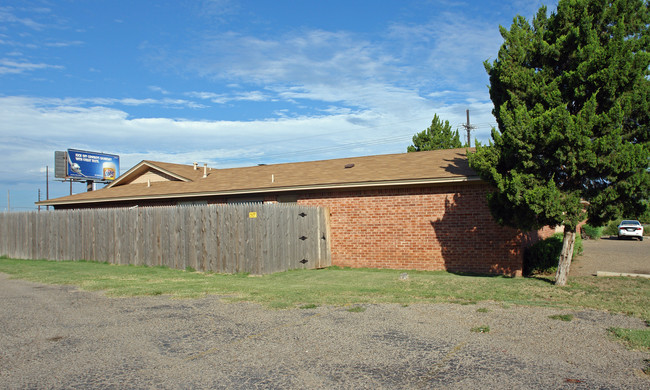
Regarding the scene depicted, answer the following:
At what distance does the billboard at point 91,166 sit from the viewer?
40.8 m

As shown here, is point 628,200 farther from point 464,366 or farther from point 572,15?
point 464,366

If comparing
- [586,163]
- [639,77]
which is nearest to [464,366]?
[586,163]

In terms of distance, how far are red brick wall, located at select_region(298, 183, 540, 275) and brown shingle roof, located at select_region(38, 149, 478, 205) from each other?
50 centimetres

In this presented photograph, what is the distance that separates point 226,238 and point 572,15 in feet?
35.5

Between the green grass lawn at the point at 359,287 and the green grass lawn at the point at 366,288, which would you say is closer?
the green grass lawn at the point at 366,288

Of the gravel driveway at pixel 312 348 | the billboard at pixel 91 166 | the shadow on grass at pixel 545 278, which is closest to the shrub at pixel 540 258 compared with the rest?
the shadow on grass at pixel 545 278

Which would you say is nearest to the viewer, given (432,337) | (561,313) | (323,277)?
(432,337)

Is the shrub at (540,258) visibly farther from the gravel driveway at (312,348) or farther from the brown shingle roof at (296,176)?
the gravel driveway at (312,348)

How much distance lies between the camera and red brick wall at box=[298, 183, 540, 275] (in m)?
14.5

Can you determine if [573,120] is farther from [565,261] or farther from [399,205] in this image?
[399,205]

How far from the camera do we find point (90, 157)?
42469 mm

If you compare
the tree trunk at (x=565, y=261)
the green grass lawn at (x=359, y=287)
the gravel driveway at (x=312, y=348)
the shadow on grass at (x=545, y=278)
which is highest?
the tree trunk at (x=565, y=261)

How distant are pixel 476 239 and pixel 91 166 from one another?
3680 centimetres

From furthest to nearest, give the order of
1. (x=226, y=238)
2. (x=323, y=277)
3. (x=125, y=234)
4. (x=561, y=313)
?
(x=125, y=234) → (x=226, y=238) → (x=323, y=277) → (x=561, y=313)
